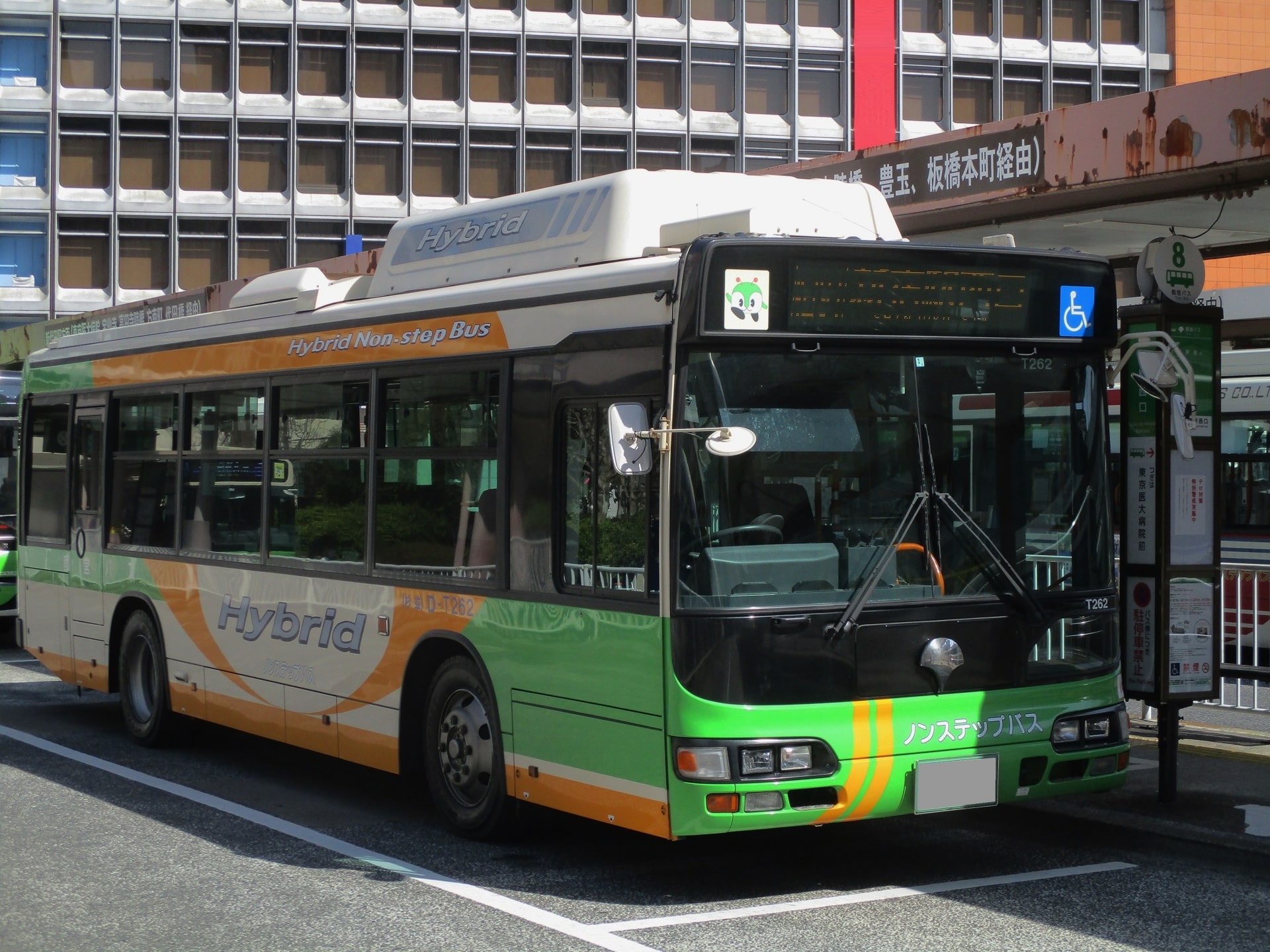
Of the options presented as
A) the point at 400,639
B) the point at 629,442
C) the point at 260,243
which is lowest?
the point at 400,639

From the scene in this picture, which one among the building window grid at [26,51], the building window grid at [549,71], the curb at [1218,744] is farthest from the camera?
the building window grid at [549,71]

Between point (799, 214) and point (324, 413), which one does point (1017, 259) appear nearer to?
point (799, 214)

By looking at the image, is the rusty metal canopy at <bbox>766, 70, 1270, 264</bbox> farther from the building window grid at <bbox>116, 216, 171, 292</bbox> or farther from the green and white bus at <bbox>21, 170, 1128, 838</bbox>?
the building window grid at <bbox>116, 216, 171, 292</bbox>

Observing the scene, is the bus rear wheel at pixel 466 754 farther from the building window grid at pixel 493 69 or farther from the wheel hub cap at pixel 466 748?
the building window grid at pixel 493 69

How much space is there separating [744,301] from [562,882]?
2609 mm

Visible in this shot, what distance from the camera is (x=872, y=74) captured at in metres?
51.2

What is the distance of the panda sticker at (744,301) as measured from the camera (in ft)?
21.9

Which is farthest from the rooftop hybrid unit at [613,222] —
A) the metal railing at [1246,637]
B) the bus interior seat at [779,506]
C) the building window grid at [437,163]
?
the building window grid at [437,163]

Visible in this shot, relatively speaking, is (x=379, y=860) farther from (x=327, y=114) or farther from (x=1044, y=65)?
(x=1044, y=65)

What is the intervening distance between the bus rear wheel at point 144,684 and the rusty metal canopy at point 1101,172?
582 cm

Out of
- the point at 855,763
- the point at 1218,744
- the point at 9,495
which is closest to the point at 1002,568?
the point at 855,763

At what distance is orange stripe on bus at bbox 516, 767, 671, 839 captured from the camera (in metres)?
6.69

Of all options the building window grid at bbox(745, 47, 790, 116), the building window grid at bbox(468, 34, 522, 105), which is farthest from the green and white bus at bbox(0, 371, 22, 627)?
the building window grid at bbox(745, 47, 790, 116)

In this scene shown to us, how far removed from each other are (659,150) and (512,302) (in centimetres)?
4278
